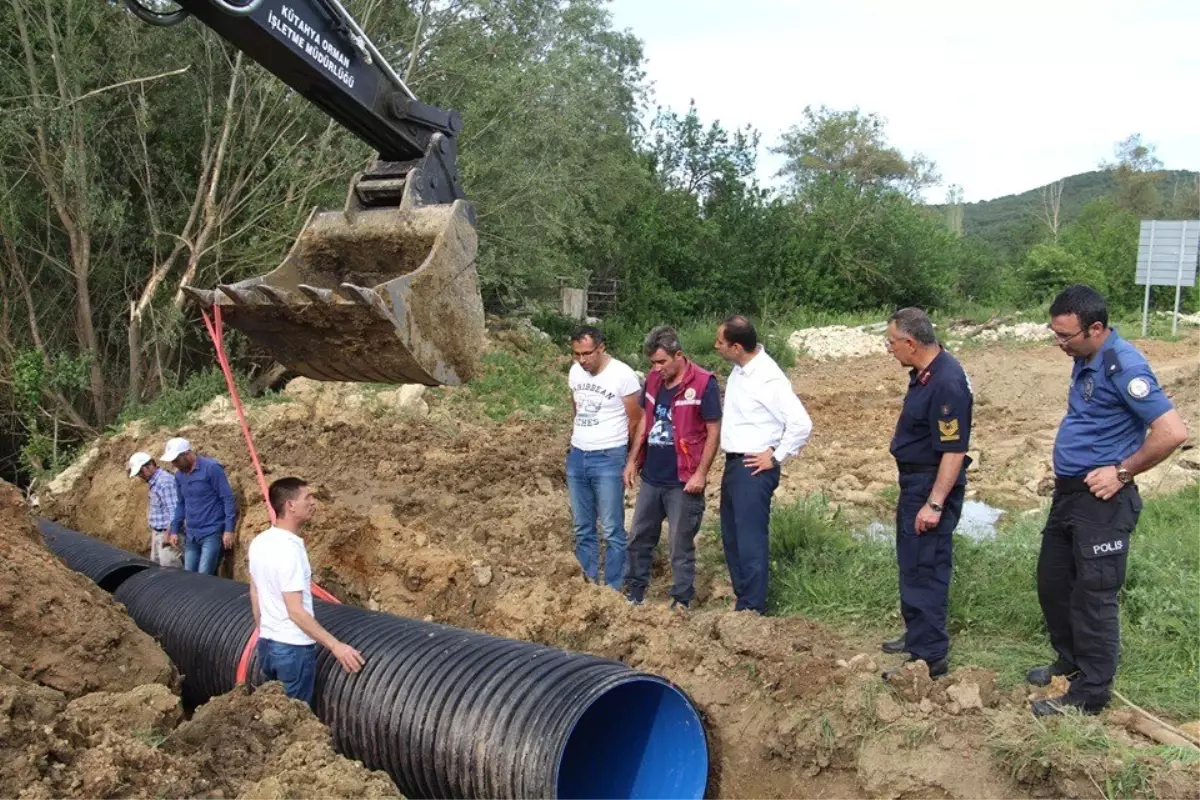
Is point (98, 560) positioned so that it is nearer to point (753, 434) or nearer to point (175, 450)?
point (175, 450)

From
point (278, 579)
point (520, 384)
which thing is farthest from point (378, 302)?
point (520, 384)

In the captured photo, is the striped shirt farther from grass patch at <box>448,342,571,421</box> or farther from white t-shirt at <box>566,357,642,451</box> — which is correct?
grass patch at <box>448,342,571,421</box>

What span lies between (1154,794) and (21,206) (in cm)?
1238

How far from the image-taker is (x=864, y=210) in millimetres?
26641

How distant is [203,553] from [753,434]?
4.41 meters

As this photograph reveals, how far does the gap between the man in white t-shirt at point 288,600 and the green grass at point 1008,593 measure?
2602 mm

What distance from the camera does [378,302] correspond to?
4.38 metres

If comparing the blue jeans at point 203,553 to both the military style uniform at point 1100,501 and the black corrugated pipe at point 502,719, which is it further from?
the military style uniform at point 1100,501

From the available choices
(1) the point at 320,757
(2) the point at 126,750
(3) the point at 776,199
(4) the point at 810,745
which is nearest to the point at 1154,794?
(4) the point at 810,745

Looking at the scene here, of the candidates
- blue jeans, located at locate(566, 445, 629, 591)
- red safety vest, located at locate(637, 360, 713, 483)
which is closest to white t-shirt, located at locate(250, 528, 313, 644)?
blue jeans, located at locate(566, 445, 629, 591)

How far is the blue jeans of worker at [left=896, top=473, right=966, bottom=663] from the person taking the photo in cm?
442

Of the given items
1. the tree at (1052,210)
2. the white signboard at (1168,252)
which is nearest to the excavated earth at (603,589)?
the white signboard at (1168,252)

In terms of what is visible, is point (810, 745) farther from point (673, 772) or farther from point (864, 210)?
point (864, 210)

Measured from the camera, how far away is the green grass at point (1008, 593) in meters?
4.30
